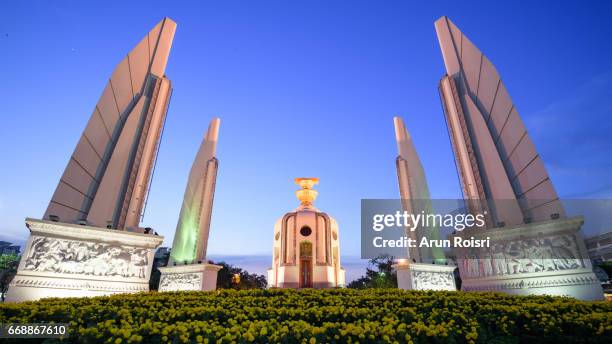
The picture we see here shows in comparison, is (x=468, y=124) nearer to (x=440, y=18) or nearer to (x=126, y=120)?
(x=440, y=18)

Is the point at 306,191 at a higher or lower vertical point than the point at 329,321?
higher

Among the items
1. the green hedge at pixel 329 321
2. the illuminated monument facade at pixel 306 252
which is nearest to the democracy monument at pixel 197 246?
the green hedge at pixel 329 321

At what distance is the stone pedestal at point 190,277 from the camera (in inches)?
466

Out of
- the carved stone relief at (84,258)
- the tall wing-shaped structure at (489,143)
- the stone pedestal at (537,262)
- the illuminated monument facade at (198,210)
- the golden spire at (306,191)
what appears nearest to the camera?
the stone pedestal at (537,262)

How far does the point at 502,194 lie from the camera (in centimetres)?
1052

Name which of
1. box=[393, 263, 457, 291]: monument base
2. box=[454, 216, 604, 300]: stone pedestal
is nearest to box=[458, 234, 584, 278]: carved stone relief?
box=[454, 216, 604, 300]: stone pedestal

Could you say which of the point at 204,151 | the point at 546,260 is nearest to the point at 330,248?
the point at 204,151

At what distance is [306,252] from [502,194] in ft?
58.8

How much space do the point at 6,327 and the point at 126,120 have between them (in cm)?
1048

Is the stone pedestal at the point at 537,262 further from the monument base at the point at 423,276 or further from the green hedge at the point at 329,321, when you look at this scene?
the green hedge at the point at 329,321

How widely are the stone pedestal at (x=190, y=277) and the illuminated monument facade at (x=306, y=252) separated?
43.8ft

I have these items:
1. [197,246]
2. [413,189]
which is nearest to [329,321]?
[197,246]

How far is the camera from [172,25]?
45.2ft

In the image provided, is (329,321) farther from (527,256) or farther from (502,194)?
(502,194)
